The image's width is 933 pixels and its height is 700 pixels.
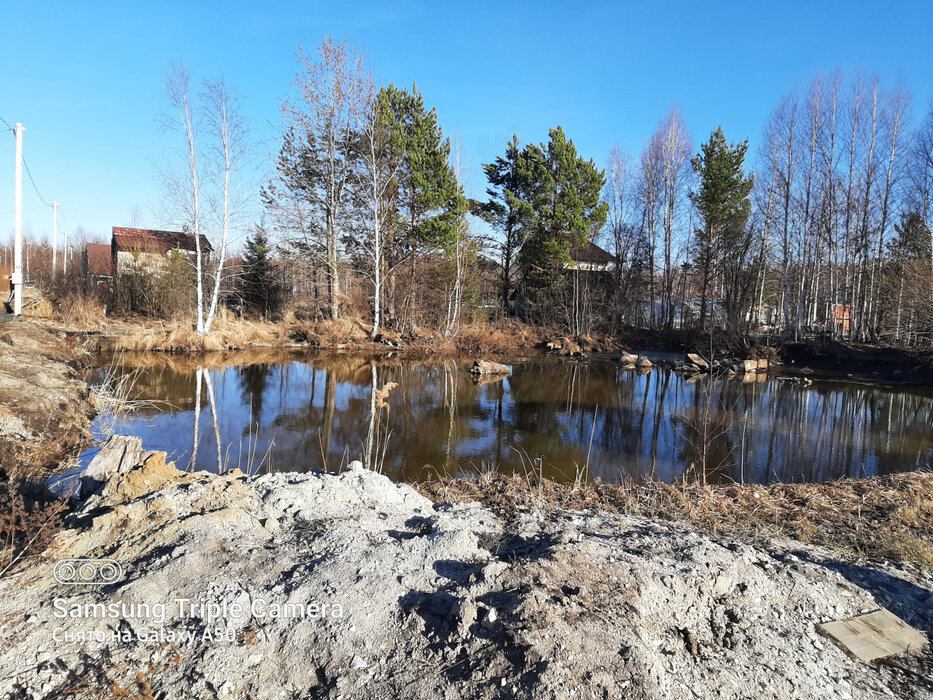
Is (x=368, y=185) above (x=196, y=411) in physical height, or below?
above

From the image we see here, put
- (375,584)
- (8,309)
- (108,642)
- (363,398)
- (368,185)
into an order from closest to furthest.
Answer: (108,642) < (375,584) < (363,398) < (8,309) < (368,185)

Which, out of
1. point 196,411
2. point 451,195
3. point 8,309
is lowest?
point 196,411

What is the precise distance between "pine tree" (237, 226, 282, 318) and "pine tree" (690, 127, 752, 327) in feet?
80.9

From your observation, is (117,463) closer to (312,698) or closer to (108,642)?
(108,642)

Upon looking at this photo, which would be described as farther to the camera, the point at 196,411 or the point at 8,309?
the point at 8,309

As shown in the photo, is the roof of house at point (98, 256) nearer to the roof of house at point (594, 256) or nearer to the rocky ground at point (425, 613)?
the roof of house at point (594, 256)

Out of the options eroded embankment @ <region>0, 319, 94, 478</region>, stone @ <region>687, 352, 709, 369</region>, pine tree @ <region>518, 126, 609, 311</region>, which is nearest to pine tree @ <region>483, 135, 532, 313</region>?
pine tree @ <region>518, 126, 609, 311</region>

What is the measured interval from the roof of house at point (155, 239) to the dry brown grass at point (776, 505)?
27.9m

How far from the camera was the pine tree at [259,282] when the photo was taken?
29484mm

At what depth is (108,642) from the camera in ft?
9.02

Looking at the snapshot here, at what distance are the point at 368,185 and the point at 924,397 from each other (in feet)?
78.6

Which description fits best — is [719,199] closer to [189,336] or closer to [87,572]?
[189,336]

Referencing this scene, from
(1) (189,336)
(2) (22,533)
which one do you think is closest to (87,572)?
(2) (22,533)

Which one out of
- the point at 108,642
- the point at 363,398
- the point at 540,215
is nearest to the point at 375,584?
the point at 108,642
